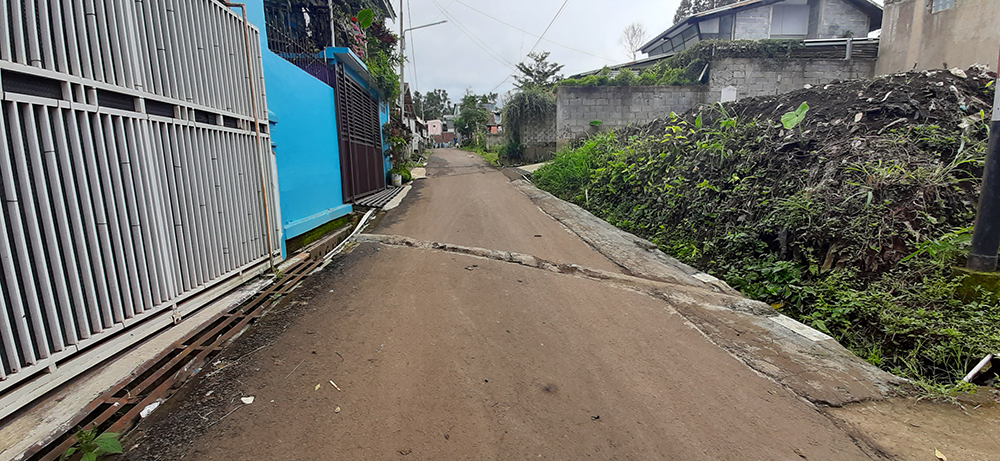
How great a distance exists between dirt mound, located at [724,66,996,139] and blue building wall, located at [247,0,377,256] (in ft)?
22.0

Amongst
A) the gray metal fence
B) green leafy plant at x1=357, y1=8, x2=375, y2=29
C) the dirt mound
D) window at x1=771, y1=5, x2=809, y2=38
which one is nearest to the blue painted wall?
the gray metal fence

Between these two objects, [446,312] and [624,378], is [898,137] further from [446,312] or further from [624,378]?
[446,312]

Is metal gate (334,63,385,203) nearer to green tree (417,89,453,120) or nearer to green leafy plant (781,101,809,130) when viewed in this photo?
green leafy plant (781,101,809,130)

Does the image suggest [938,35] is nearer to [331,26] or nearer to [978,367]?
[978,367]

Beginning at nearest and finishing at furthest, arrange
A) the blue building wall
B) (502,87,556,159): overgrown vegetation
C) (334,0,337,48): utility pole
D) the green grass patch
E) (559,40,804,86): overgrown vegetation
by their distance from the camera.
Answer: the blue building wall
the green grass patch
(334,0,337,48): utility pole
(559,40,804,86): overgrown vegetation
(502,87,556,159): overgrown vegetation

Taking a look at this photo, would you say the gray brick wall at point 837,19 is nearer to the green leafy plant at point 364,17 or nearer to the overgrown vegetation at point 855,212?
the overgrown vegetation at point 855,212

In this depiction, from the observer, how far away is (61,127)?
2309 millimetres

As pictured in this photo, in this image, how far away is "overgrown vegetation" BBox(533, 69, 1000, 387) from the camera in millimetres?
3271

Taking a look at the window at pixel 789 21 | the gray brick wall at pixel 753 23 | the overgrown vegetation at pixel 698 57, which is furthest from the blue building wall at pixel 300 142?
the window at pixel 789 21

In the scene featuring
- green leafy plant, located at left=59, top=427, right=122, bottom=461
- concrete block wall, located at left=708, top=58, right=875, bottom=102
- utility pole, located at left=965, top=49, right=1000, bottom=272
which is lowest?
green leafy plant, located at left=59, top=427, right=122, bottom=461

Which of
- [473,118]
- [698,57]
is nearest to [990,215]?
[698,57]

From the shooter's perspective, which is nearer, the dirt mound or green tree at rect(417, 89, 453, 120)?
the dirt mound

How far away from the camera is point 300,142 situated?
6148 mm

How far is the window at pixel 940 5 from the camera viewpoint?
9469 mm
